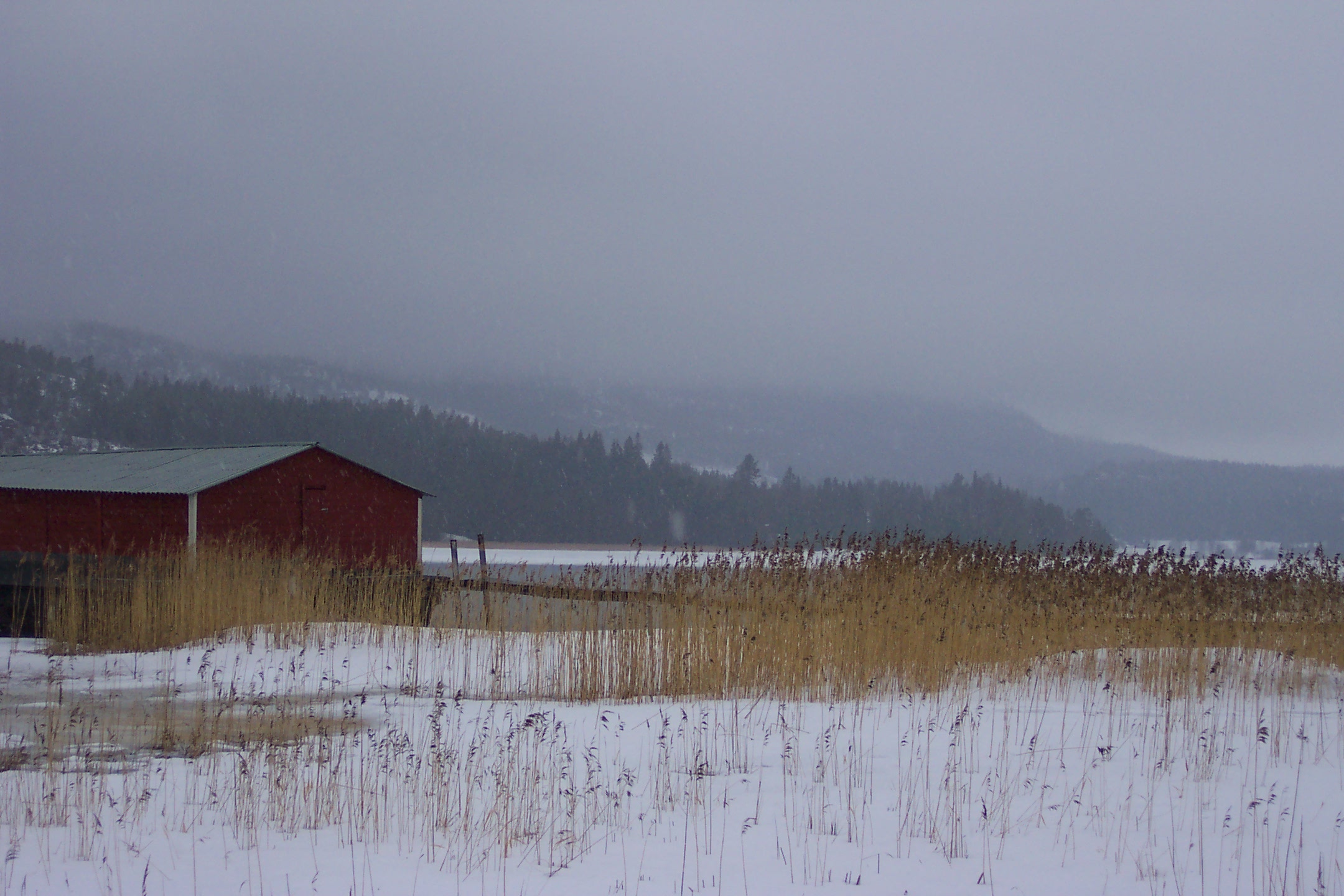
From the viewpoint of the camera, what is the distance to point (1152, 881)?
15.1ft

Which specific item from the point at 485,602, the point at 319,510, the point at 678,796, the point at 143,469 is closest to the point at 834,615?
the point at 485,602

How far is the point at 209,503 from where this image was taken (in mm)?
21984

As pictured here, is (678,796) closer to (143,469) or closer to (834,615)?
(834,615)

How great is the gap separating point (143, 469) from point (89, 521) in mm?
2325

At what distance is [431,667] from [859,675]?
15.1 feet

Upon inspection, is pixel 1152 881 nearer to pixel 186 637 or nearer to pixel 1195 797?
pixel 1195 797

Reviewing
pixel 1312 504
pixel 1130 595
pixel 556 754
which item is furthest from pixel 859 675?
pixel 1312 504

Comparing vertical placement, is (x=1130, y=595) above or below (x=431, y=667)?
above

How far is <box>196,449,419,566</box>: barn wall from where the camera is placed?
22406 mm

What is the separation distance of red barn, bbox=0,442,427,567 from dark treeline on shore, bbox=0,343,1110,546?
221 ft

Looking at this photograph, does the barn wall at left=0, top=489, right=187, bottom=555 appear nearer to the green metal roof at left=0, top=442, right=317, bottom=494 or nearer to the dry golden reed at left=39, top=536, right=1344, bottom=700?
the green metal roof at left=0, top=442, right=317, bottom=494

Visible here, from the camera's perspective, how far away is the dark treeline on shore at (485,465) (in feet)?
323

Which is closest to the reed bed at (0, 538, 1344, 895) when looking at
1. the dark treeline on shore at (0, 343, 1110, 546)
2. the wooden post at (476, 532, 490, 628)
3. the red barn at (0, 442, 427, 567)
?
the wooden post at (476, 532, 490, 628)

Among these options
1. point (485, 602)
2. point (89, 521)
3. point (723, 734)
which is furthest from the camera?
point (89, 521)
